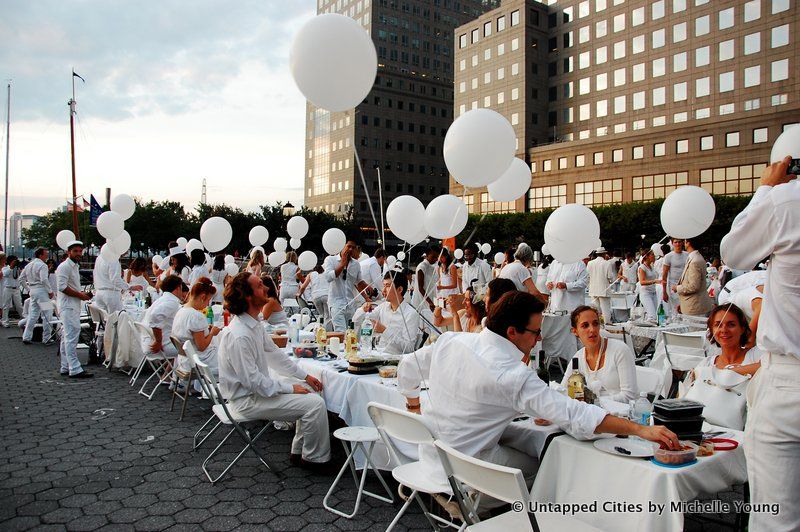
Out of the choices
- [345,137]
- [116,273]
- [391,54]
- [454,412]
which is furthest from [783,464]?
[391,54]

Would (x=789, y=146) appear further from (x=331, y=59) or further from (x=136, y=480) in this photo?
(x=136, y=480)

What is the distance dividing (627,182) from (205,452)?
54.1 metres

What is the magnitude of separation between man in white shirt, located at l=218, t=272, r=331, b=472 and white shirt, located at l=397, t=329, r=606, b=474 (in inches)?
64.9

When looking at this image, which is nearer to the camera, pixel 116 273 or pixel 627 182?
pixel 116 273

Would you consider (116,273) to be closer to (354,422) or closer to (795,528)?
(354,422)

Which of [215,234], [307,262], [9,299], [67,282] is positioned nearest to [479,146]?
[215,234]

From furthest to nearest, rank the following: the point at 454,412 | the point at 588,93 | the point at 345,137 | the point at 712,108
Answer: the point at 345,137, the point at 588,93, the point at 712,108, the point at 454,412

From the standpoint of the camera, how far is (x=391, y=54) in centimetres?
9388

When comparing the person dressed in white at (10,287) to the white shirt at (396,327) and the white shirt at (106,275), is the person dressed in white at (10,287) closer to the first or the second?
the white shirt at (106,275)

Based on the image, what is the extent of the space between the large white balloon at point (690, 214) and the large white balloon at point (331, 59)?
465 centimetres

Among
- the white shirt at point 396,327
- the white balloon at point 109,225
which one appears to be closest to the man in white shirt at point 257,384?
the white shirt at point 396,327

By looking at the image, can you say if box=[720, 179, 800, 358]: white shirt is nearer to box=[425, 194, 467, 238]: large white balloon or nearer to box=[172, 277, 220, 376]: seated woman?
box=[425, 194, 467, 238]: large white balloon

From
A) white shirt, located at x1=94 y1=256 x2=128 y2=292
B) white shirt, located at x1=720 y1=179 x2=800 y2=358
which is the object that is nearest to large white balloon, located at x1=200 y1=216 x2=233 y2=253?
white shirt, located at x1=94 y1=256 x2=128 y2=292

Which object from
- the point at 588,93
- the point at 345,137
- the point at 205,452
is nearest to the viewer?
the point at 205,452
